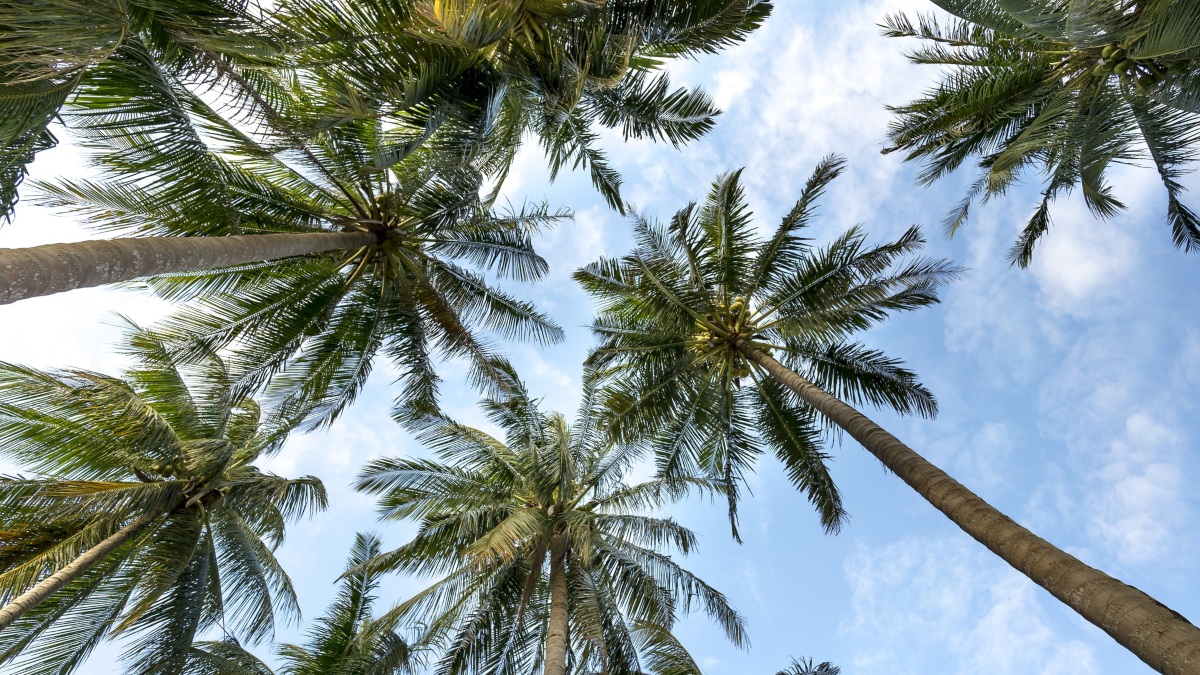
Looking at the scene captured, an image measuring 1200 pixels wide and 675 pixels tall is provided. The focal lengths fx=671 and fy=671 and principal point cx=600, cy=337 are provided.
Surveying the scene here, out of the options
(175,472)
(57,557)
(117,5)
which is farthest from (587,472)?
(117,5)

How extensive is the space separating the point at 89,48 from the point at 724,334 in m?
9.35

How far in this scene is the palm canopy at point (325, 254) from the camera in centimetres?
780

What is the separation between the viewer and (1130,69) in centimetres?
948

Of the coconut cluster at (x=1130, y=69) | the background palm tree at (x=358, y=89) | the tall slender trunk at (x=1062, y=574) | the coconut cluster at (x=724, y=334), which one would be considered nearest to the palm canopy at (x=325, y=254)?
the background palm tree at (x=358, y=89)

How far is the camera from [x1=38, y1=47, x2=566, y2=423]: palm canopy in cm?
780

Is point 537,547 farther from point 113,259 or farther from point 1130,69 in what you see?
point 1130,69

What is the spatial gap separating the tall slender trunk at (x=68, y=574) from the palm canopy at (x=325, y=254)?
272cm

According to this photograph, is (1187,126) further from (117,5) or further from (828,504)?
(117,5)

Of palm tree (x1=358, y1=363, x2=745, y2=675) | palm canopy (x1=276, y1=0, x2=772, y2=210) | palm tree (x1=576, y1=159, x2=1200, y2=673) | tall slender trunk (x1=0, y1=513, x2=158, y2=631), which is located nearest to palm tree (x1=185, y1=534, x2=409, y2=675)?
palm tree (x1=358, y1=363, x2=745, y2=675)

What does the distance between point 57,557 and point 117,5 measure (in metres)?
7.64

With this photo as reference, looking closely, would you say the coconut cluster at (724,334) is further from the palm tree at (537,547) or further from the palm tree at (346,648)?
the palm tree at (346,648)

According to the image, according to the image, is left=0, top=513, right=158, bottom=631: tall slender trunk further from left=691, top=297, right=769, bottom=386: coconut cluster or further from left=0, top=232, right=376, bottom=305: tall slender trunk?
left=691, top=297, right=769, bottom=386: coconut cluster

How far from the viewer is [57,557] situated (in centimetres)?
893

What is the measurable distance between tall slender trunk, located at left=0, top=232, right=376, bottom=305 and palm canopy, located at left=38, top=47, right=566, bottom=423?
125 centimetres
